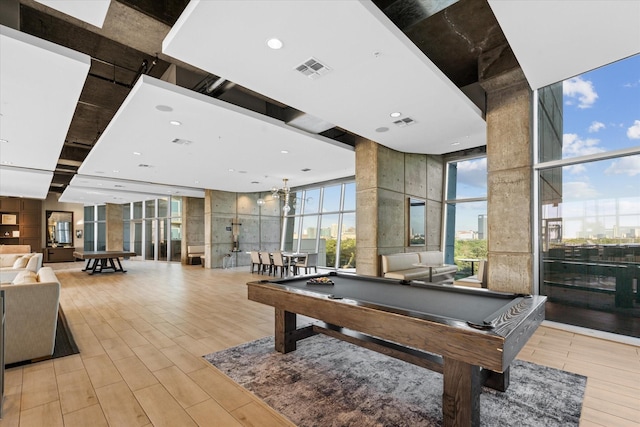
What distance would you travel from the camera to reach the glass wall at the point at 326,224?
458 inches

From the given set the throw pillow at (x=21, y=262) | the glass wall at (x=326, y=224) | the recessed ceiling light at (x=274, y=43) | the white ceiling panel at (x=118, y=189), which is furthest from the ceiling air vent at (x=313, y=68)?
the white ceiling panel at (x=118, y=189)

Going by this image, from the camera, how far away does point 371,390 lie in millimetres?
2604

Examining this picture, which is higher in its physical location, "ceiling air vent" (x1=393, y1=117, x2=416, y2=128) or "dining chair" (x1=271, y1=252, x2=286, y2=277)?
"ceiling air vent" (x1=393, y1=117, x2=416, y2=128)

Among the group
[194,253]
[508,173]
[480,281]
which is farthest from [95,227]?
[508,173]

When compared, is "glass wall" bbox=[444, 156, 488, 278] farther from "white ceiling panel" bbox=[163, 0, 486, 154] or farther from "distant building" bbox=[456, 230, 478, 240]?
"white ceiling panel" bbox=[163, 0, 486, 154]

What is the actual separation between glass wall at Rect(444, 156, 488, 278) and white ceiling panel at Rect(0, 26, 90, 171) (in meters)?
8.68

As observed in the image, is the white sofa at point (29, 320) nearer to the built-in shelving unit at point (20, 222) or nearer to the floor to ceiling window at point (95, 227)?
the built-in shelving unit at point (20, 222)

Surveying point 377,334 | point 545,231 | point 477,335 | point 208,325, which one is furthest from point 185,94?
point 545,231

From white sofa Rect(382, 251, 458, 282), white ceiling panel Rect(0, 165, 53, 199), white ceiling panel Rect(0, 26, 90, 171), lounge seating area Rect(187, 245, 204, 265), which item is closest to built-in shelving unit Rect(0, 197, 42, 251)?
white ceiling panel Rect(0, 165, 53, 199)

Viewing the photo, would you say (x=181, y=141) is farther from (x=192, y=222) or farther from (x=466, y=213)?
(x=192, y=222)

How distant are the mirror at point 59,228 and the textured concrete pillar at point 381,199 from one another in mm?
17032

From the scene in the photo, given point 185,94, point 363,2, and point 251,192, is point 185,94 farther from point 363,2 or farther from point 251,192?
point 251,192

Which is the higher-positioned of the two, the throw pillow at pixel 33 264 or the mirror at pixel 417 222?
the mirror at pixel 417 222

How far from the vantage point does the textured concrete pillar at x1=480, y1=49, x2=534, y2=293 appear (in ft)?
14.6
